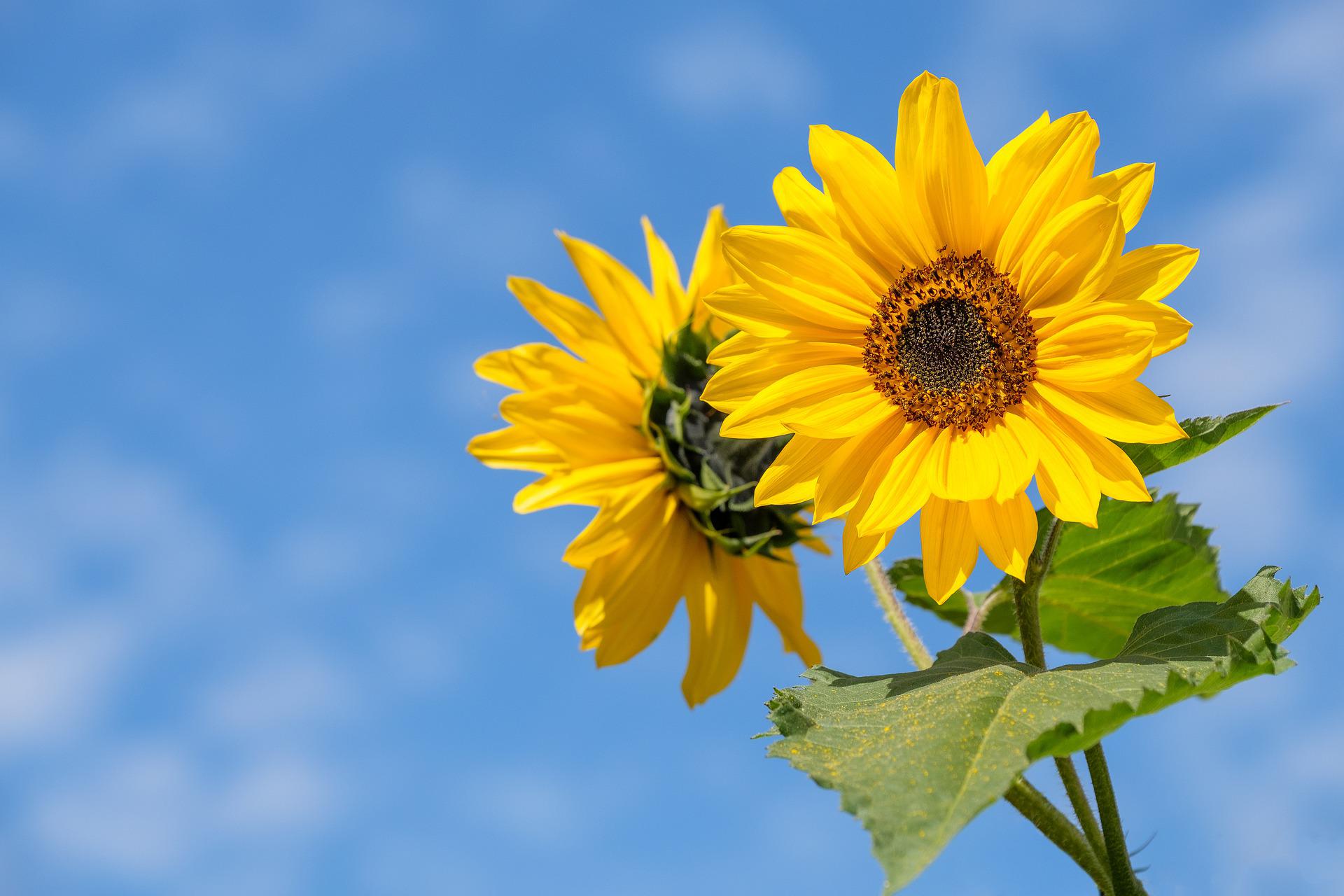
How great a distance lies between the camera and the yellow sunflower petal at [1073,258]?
2018 millimetres

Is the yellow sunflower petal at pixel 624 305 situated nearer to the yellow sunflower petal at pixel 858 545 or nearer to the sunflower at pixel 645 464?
the sunflower at pixel 645 464

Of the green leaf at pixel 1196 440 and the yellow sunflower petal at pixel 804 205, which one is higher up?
the yellow sunflower petal at pixel 804 205

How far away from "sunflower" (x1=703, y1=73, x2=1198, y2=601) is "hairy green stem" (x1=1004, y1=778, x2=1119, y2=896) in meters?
0.37

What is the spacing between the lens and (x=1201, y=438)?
6.56ft

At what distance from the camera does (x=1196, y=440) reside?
2010 millimetres

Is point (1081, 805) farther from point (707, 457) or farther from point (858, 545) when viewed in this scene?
point (707, 457)

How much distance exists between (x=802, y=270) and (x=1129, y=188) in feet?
1.96

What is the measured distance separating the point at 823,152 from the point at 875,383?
0.45 m

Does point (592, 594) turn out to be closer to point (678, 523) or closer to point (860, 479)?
point (678, 523)

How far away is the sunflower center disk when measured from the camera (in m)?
2.22

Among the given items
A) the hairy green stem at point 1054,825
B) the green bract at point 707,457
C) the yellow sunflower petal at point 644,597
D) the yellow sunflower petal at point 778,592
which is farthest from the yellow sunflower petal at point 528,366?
the hairy green stem at point 1054,825

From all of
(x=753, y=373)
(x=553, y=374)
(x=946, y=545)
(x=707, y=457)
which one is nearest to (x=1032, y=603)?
(x=946, y=545)

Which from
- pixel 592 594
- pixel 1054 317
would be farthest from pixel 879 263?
pixel 592 594

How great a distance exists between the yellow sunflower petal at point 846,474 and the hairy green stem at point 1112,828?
621mm
